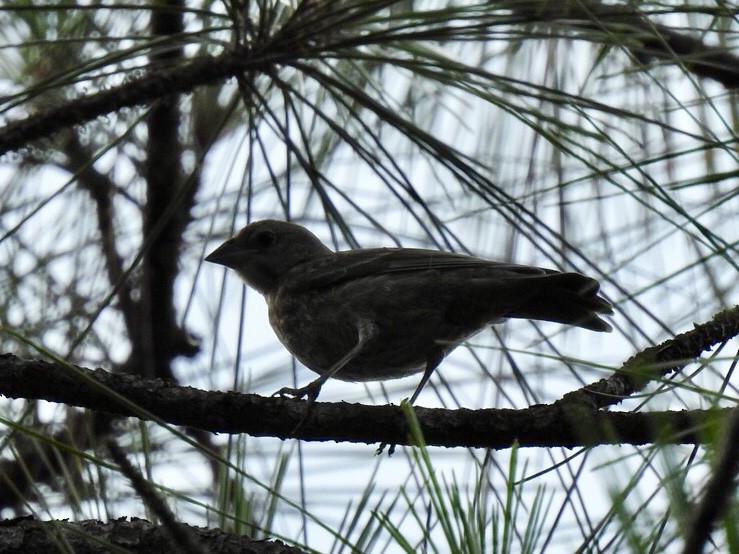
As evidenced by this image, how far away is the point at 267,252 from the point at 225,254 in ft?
0.73

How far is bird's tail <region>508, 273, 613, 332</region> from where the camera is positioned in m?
3.62

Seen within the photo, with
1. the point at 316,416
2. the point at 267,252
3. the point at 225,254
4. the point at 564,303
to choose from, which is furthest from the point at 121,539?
the point at 267,252

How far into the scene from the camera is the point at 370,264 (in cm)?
423

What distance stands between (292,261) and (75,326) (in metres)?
0.94

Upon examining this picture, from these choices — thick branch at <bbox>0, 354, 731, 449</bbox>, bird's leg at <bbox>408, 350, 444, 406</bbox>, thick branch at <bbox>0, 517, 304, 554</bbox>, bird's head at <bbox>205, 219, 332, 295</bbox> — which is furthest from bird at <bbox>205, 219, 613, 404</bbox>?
thick branch at <bbox>0, 517, 304, 554</bbox>

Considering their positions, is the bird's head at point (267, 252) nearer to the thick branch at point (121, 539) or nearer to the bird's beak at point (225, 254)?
the bird's beak at point (225, 254)

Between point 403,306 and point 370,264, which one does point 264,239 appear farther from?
point 403,306

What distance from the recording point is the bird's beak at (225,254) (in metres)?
4.48

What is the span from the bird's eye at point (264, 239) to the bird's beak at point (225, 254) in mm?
135

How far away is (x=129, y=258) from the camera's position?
15.4ft

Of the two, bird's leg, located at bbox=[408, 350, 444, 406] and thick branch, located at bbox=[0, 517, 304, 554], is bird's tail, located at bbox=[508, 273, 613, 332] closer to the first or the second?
bird's leg, located at bbox=[408, 350, 444, 406]

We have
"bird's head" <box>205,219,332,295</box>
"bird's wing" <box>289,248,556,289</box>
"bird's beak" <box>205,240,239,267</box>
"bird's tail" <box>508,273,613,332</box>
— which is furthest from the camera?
"bird's head" <box>205,219,332,295</box>

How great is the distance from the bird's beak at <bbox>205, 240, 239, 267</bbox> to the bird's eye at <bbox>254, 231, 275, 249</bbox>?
135 mm

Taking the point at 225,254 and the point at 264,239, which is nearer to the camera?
the point at 225,254
